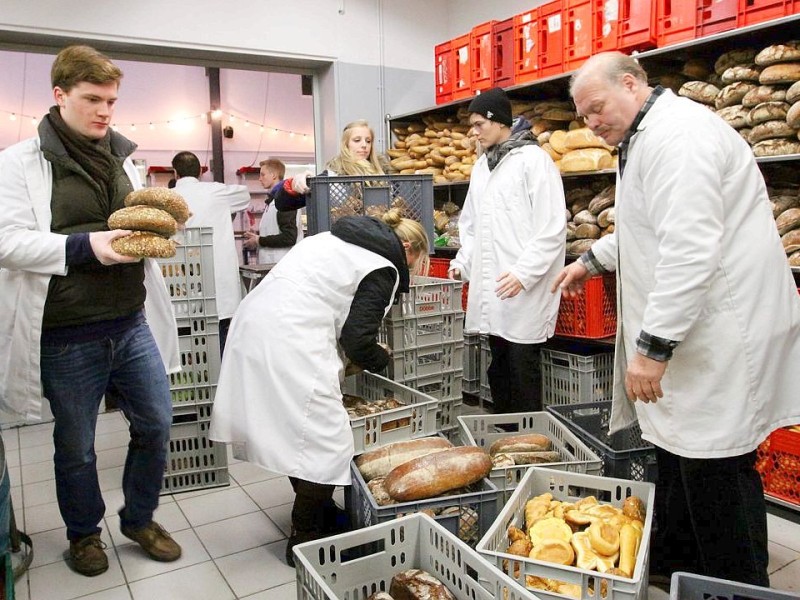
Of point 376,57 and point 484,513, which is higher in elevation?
point 376,57

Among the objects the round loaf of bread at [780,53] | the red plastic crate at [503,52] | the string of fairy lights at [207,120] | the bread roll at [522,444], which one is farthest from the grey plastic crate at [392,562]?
the string of fairy lights at [207,120]

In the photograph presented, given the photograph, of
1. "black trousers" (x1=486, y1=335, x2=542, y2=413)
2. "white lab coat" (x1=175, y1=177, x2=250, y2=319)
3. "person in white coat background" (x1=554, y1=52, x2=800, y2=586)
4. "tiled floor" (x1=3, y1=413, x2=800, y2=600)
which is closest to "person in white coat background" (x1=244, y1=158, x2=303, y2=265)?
"white lab coat" (x1=175, y1=177, x2=250, y2=319)

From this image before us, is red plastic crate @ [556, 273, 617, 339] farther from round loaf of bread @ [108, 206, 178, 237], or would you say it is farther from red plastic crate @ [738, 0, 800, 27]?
round loaf of bread @ [108, 206, 178, 237]

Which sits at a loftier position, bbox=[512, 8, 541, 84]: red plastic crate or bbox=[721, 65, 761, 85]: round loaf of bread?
bbox=[512, 8, 541, 84]: red plastic crate

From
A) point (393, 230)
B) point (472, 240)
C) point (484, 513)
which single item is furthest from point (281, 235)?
point (484, 513)

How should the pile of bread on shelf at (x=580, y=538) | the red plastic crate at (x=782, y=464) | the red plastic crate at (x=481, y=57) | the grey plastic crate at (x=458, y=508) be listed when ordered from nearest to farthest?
the pile of bread on shelf at (x=580, y=538) → the grey plastic crate at (x=458, y=508) → the red plastic crate at (x=782, y=464) → the red plastic crate at (x=481, y=57)

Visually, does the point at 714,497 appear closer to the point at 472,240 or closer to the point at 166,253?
the point at 166,253

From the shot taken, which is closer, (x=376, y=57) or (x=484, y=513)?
(x=484, y=513)

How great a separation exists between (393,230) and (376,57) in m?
3.22

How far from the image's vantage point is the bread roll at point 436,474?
6.36ft

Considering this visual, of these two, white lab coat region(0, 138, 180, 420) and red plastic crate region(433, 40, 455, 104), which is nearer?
white lab coat region(0, 138, 180, 420)

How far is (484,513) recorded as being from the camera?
77.9 inches

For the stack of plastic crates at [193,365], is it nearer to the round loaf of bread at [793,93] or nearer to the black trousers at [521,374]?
the black trousers at [521,374]

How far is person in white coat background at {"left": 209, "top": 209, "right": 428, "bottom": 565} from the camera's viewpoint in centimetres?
215
